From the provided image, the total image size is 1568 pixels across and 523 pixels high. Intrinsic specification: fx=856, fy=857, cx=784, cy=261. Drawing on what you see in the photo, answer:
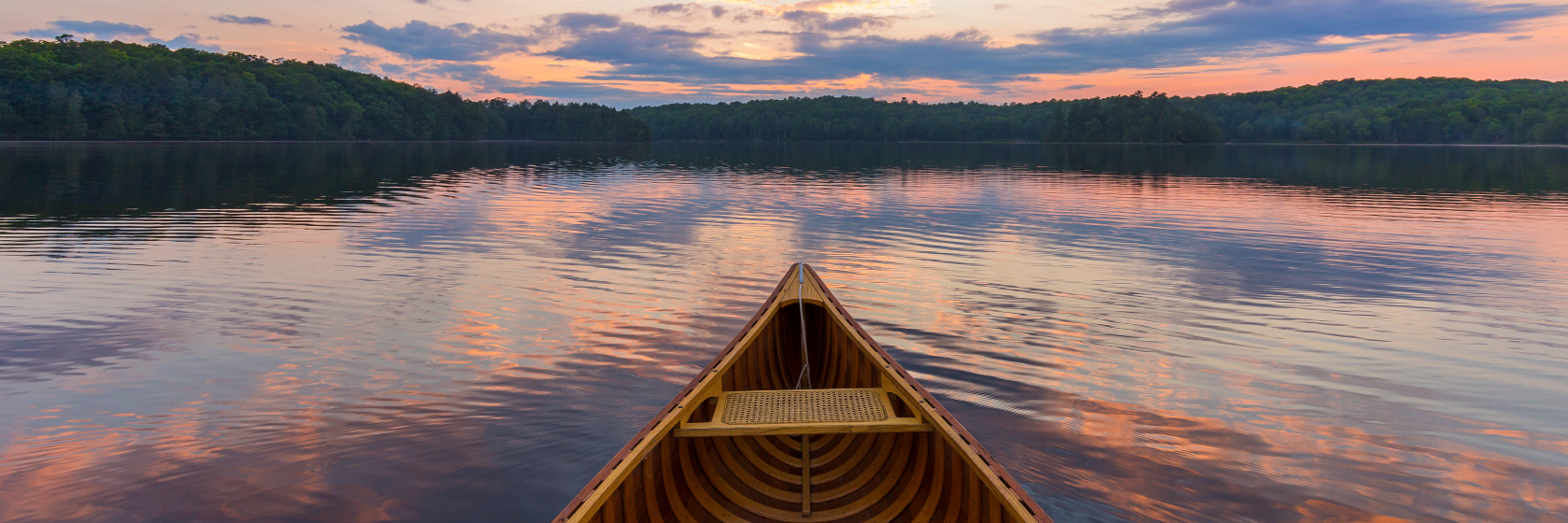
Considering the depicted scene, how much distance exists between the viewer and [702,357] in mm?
11148

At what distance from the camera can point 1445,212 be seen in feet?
102

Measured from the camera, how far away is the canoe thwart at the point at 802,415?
5852 millimetres

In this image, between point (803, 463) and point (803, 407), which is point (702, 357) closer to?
point (803, 407)

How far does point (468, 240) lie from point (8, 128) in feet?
467

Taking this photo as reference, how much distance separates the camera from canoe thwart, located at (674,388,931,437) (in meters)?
5.85

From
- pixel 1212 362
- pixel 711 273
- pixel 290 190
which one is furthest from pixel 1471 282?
pixel 290 190

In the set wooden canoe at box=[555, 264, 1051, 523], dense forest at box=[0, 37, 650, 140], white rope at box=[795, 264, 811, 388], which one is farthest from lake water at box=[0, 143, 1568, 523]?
dense forest at box=[0, 37, 650, 140]

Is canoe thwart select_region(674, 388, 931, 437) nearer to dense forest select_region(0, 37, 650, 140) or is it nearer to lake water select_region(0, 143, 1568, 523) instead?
lake water select_region(0, 143, 1568, 523)

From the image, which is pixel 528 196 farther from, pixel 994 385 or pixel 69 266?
pixel 994 385

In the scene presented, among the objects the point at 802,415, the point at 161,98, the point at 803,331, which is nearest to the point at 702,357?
the point at 803,331

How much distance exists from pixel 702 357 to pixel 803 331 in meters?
2.13

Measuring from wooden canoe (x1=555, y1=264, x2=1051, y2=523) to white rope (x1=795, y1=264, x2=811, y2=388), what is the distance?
58.4 inches

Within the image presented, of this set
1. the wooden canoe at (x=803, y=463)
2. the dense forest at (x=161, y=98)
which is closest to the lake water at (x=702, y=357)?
the wooden canoe at (x=803, y=463)

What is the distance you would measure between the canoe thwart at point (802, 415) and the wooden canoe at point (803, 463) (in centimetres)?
1
